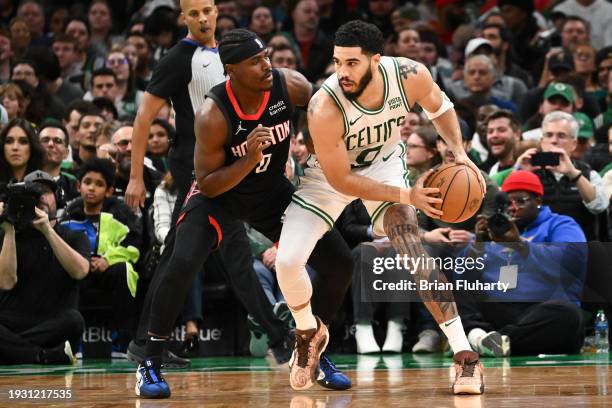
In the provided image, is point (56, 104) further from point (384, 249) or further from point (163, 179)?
point (384, 249)

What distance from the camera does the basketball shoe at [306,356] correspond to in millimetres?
6203

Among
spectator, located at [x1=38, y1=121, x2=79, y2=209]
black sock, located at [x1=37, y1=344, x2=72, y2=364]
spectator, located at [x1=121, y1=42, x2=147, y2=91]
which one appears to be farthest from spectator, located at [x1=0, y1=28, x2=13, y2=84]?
black sock, located at [x1=37, y1=344, x2=72, y2=364]

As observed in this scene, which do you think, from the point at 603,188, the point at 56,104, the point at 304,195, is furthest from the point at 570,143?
the point at 56,104

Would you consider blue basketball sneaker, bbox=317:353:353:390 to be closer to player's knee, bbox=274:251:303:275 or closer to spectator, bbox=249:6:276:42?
player's knee, bbox=274:251:303:275

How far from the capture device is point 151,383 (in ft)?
19.7

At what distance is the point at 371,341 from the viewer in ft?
29.7

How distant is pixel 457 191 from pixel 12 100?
666cm

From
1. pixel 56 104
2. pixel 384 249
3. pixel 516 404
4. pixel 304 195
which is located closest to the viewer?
pixel 516 404

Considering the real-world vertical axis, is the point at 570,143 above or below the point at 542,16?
below

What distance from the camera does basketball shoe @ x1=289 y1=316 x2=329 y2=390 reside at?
6203 millimetres

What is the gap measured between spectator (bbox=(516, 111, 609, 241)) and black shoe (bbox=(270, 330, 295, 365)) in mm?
2673

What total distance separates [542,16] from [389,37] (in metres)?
1.95

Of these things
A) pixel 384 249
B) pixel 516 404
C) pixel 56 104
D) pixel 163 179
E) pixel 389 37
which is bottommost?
pixel 516 404

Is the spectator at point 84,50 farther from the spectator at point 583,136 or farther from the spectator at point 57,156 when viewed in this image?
the spectator at point 583,136
